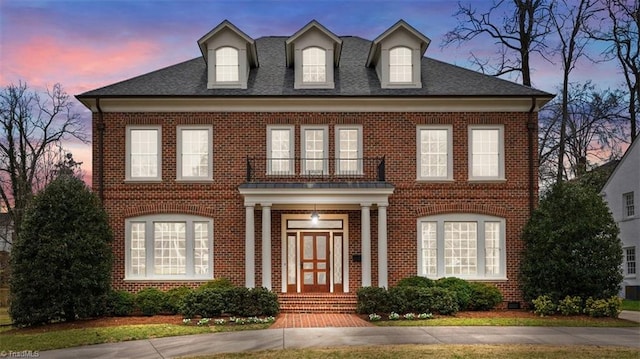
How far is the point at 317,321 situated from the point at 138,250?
7026mm

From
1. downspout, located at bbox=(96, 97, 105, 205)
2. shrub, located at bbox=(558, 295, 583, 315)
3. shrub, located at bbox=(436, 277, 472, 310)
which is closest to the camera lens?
shrub, located at bbox=(558, 295, 583, 315)

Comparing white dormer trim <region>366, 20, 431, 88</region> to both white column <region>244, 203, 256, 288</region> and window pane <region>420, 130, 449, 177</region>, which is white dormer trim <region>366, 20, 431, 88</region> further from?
white column <region>244, 203, 256, 288</region>

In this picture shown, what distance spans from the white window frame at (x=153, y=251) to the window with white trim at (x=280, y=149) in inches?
109

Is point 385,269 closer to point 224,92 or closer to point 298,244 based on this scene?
point 298,244

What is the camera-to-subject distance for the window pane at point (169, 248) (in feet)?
71.9

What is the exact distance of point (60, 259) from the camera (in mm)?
19266

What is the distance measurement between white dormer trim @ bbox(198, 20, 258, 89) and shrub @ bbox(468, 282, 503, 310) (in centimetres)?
1002

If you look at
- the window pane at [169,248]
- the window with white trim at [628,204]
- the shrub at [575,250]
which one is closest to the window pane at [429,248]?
the shrub at [575,250]

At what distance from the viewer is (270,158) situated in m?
22.2

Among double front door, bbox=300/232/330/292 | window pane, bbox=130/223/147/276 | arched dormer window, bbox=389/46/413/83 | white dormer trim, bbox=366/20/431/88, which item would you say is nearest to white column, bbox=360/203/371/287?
double front door, bbox=300/232/330/292

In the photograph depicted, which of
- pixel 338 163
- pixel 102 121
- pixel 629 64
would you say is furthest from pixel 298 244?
pixel 629 64

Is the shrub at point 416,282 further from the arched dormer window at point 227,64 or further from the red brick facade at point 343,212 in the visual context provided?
the arched dormer window at point 227,64

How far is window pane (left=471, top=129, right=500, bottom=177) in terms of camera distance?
22312 mm

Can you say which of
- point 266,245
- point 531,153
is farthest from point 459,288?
point 266,245
